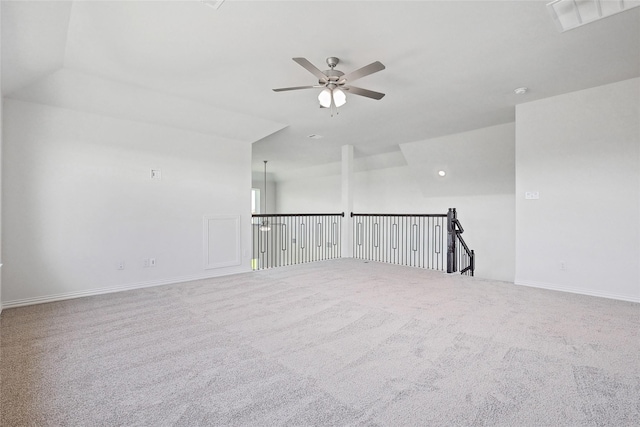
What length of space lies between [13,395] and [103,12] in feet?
8.75

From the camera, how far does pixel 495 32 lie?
101 inches

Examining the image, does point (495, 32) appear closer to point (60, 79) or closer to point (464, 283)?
point (464, 283)

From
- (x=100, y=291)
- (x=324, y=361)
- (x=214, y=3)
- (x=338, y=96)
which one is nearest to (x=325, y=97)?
(x=338, y=96)

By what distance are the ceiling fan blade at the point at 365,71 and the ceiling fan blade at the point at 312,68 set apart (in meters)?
0.19

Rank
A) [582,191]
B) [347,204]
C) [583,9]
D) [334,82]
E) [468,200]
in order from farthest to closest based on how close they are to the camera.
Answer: [468,200] → [347,204] → [582,191] → [334,82] → [583,9]

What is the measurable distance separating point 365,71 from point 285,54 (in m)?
0.81

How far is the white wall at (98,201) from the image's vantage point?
348cm

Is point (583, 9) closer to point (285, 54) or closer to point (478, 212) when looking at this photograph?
point (285, 54)

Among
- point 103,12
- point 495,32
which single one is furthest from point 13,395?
point 495,32

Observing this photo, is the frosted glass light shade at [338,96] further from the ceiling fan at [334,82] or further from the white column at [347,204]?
the white column at [347,204]

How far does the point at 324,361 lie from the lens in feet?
7.07

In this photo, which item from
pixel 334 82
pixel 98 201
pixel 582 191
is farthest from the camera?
pixel 98 201

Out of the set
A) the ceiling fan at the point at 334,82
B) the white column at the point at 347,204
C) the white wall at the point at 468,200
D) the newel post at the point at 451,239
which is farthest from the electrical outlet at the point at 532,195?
the white column at the point at 347,204

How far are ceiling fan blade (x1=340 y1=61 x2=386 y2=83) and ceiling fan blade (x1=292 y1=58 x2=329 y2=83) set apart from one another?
19 centimetres
